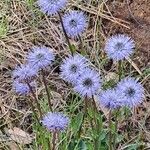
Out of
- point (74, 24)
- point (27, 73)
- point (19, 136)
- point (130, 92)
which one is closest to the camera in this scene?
Answer: point (130, 92)

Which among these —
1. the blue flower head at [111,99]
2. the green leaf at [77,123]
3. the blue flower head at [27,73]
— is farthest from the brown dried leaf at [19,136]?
the blue flower head at [111,99]

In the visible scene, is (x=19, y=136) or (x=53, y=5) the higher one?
(x=53, y=5)

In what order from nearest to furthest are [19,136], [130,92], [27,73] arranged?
[130,92] < [27,73] < [19,136]

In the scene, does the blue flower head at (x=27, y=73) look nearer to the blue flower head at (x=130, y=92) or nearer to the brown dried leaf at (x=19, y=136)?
the blue flower head at (x=130, y=92)

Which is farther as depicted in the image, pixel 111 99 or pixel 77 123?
pixel 77 123

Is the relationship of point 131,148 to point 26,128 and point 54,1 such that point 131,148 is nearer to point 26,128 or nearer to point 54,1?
point 26,128

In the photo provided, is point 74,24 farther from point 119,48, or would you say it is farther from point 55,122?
point 55,122

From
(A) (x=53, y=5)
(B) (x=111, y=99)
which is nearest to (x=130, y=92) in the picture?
(B) (x=111, y=99)

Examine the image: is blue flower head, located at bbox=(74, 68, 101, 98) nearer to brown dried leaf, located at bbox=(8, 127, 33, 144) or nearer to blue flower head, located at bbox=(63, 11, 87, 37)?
blue flower head, located at bbox=(63, 11, 87, 37)
